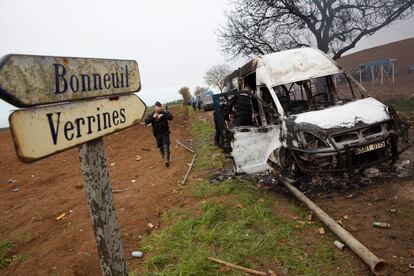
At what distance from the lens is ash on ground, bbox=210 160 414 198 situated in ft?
18.3

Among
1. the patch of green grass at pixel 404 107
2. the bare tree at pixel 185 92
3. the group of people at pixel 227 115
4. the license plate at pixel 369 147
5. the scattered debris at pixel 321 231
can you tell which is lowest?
the scattered debris at pixel 321 231

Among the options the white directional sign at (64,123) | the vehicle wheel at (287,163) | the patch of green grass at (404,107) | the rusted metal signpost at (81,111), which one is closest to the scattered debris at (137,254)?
the rusted metal signpost at (81,111)

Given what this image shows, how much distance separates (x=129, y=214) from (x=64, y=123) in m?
4.59

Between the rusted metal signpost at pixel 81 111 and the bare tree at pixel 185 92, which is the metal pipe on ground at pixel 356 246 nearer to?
the rusted metal signpost at pixel 81 111

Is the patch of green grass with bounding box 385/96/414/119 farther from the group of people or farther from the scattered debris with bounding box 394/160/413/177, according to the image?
the group of people

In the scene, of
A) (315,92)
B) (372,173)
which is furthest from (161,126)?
(372,173)

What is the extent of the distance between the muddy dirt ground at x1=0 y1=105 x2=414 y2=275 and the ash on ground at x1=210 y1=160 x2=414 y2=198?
3.9 inches

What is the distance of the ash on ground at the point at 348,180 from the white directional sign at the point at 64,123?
14.7ft

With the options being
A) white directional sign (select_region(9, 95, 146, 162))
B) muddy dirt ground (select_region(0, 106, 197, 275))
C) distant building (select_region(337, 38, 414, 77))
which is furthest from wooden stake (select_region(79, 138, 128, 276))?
distant building (select_region(337, 38, 414, 77))

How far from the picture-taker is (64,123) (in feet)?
5.52

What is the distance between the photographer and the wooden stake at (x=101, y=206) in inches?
75.8

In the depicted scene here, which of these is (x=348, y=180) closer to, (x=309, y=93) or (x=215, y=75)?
(x=309, y=93)

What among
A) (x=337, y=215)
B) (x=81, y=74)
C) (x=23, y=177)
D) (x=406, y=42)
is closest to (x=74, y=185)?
(x=23, y=177)

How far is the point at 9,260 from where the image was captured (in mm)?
4832
